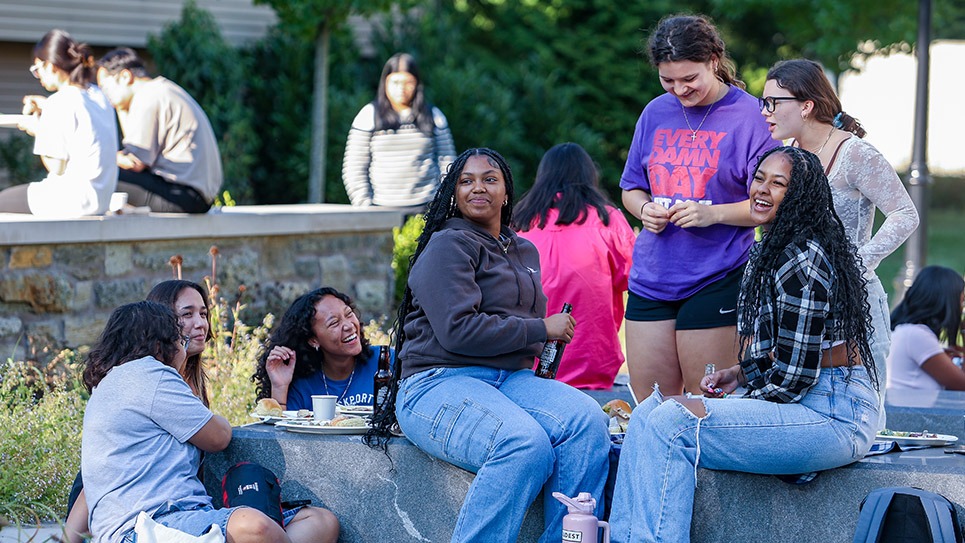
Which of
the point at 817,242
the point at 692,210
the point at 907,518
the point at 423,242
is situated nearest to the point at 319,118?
the point at 423,242

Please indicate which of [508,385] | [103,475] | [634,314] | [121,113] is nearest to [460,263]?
[508,385]

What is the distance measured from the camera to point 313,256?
8.82 meters

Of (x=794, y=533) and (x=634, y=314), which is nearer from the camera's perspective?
(x=794, y=533)

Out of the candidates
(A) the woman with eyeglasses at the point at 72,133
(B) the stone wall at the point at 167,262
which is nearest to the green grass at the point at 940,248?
(B) the stone wall at the point at 167,262

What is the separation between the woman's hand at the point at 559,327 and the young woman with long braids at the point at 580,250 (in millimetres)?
1408

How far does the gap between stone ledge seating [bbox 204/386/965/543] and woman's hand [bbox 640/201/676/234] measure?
3.19 ft

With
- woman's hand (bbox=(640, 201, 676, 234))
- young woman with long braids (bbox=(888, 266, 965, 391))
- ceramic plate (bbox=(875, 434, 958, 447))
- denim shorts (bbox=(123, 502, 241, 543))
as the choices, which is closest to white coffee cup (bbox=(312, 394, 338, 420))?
denim shorts (bbox=(123, 502, 241, 543))

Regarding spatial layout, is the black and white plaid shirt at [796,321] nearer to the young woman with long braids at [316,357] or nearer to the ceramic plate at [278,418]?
the ceramic plate at [278,418]

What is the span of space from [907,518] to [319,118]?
1057 centimetres

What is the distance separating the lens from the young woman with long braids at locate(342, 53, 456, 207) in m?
8.66

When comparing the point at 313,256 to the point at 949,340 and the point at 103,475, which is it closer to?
the point at 949,340

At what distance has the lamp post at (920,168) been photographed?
1010cm

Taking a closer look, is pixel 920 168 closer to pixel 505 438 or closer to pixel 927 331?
pixel 927 331

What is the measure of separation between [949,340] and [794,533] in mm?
3321
